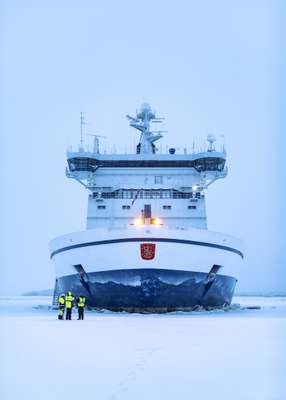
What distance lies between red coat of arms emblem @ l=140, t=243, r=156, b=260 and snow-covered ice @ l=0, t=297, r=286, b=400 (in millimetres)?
8776

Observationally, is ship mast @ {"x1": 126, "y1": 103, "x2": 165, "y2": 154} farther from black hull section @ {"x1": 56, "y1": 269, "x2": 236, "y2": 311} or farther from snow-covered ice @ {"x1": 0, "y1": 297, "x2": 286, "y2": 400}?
snow-covered ice @ {"x1": 0, "y1": 297, "x2": 286, "y2": 400}

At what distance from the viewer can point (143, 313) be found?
21.4 meters

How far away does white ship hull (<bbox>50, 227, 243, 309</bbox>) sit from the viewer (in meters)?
21.2

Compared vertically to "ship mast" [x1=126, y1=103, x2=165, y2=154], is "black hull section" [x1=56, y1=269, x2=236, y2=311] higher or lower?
lower

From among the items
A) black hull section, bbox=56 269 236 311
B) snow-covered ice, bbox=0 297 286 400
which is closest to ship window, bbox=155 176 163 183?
black hull section, bbox=56 269 236 311

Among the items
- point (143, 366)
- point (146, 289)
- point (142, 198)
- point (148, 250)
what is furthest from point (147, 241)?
point (143, 366)

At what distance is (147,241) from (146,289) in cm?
203

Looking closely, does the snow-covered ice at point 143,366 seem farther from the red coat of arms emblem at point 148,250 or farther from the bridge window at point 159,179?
the bridge window at point 159,179

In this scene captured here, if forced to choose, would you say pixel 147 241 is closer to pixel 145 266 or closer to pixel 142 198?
pixel 145 266

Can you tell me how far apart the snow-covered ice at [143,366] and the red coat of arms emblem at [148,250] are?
8.78 metres

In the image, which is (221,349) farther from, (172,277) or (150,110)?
(150,110)

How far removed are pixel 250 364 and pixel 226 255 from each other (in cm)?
1630

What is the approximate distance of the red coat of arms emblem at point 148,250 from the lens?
2127 cm

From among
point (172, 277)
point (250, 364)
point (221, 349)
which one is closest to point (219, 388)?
point (250, 364)
